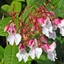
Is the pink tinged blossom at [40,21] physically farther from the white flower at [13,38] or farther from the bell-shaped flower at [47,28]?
the white flower at [13,38]

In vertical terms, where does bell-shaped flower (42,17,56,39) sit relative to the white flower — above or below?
above

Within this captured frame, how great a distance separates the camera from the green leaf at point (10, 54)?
6.05 feet

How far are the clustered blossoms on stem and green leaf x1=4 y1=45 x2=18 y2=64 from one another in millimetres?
103

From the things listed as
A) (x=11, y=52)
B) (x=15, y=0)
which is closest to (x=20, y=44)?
(x=11, y=52)

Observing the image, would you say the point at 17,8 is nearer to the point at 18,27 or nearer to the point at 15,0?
the point at 15,0

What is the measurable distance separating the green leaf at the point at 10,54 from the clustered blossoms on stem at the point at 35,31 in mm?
103

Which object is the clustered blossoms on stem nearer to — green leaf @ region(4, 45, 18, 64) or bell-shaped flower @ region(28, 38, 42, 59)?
bell-shaped flower @ region(28, 38, 42, 59)

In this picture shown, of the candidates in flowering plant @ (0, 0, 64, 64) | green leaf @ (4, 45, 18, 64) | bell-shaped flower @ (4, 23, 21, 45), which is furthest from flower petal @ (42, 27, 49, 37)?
green leaf @ (4, 45, 18, 64)

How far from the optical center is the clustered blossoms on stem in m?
1.64

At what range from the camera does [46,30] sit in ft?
5.32

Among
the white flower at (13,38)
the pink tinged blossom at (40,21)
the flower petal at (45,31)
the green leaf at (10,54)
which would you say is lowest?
the green leaf at (10,54)

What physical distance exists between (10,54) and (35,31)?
24 cm

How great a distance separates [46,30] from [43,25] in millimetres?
34

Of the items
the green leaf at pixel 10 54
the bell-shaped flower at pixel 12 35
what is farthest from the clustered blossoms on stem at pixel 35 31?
the green leaf at pixel 10 54
